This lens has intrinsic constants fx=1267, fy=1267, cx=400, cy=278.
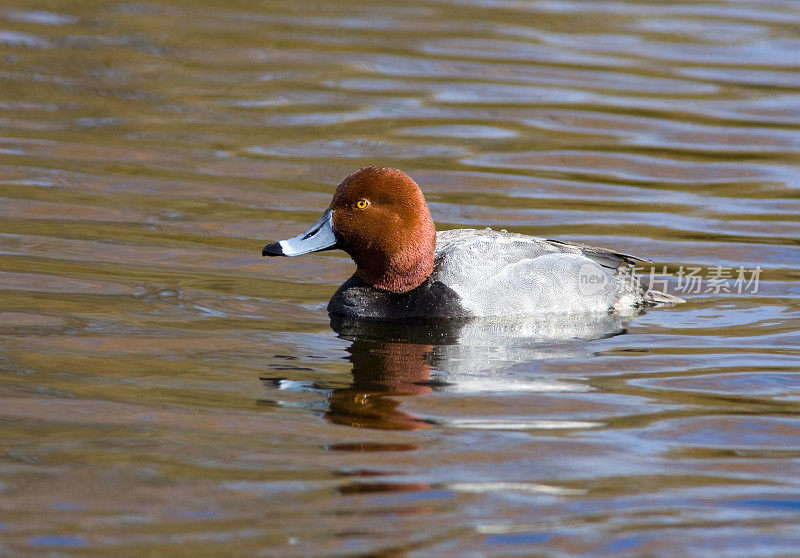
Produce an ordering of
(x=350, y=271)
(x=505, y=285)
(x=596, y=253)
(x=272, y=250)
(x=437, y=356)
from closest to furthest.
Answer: (x=437, y=356), (x=272, y=250), (x=505, y=285), (x=596, y=253), (x=350, y=271)

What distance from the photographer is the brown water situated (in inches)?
178

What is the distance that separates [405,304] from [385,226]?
445 mm

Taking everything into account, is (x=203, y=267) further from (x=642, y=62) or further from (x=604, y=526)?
(x=642, y=62)

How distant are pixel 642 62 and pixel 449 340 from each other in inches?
266

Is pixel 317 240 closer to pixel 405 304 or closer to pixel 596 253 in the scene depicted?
pixel 405 304

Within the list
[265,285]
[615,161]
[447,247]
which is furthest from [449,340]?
[615,161]

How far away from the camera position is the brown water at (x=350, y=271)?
14.8 ft

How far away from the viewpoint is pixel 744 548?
4270mm

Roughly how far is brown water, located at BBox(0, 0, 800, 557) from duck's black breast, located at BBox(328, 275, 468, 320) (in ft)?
0.59

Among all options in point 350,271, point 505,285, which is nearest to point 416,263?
point 505,285

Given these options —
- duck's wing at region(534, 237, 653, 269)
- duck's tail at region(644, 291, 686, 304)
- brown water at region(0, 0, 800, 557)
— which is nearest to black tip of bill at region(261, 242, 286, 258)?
brown water at region(0, 0, 800, 557)

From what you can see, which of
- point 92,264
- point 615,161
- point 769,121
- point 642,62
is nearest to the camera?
point 92,264

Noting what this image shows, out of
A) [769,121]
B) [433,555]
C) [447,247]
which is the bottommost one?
[433,555]

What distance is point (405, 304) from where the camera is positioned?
7016 millimetres
